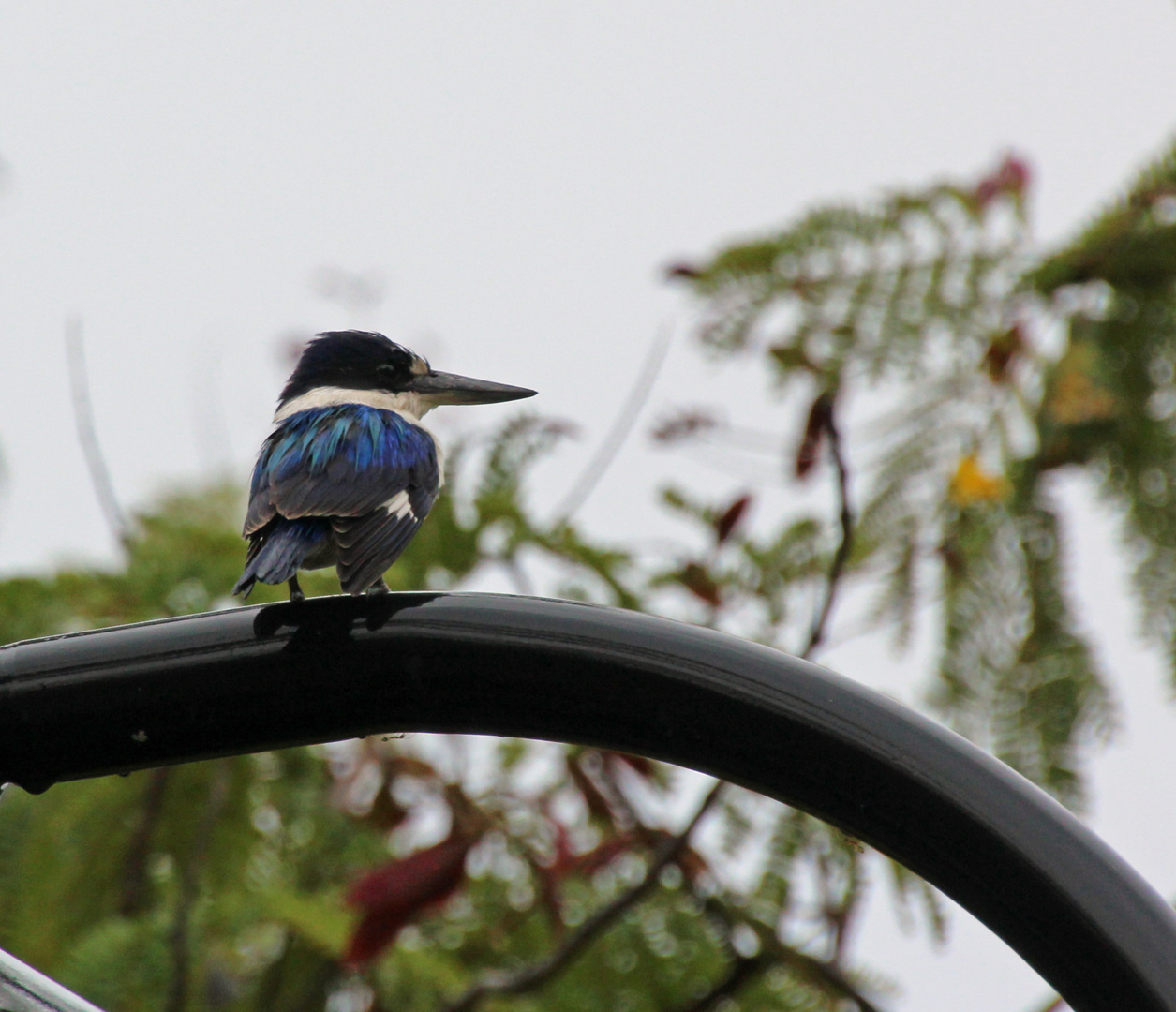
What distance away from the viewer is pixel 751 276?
3.20 m

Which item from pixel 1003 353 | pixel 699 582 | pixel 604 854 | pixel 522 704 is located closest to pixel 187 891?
pixel 604 854

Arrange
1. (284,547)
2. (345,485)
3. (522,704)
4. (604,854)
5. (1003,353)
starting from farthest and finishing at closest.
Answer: (604,854) < (1003,353) < (345,485) < (284,547) < (522,704)

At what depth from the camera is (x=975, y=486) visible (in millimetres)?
2791

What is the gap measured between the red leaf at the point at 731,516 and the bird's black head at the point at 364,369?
0.60 metres

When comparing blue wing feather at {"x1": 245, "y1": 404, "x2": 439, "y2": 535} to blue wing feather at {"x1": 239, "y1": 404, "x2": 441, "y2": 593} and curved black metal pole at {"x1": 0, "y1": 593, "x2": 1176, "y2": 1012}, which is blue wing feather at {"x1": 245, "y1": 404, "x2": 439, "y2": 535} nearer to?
blue wing feather at {"x1": 239, "y1": 404, "x2": 441, "y2": 593}

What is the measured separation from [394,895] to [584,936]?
0.35m

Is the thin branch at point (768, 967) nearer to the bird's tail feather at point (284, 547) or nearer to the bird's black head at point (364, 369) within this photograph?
the bird's black head at point (364, 369)

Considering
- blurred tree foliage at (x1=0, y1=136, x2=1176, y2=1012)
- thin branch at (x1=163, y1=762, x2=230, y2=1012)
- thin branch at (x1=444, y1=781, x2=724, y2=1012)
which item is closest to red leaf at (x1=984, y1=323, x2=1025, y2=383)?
blurred tree foliage at (x1=0, y1=136, x2=1176, y2=1012)

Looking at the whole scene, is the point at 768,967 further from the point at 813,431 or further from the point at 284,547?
the point at 284,547

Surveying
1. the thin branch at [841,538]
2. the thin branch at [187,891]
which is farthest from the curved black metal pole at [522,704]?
the thin branch at [187,891]

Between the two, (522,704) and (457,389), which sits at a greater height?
(457,389)

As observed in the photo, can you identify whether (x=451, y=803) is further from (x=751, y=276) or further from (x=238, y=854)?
(x=751, y=276)

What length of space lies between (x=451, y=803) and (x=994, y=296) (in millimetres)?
1532

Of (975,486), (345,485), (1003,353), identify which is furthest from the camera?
(1003,353)
